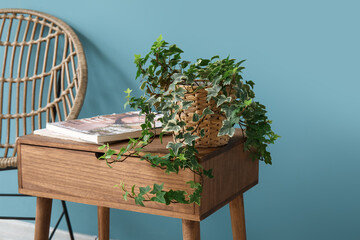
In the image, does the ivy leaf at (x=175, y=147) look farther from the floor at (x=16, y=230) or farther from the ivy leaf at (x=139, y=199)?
the floor at (x=16, y=230)

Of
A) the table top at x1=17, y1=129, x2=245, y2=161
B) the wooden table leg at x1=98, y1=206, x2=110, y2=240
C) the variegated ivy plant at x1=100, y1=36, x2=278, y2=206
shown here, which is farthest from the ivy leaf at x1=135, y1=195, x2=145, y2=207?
the wooden table leg at x1=98, y1=206, x2=110, y2=240

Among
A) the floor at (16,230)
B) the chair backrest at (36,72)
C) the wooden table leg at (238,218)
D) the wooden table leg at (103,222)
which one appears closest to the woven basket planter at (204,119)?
the wooden table leg at (238,218)

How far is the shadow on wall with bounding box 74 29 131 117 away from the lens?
1.75 meters

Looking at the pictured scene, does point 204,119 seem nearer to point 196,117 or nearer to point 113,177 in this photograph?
point 196,117

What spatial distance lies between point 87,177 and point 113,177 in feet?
0.24

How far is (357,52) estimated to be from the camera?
4.47 feet

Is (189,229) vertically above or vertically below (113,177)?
below

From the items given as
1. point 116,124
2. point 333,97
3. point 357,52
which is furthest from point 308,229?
point 116,124

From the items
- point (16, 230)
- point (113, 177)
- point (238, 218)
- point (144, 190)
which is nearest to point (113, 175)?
point (113, 177)

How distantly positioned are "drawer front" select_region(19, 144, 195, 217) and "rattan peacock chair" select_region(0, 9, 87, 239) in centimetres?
40

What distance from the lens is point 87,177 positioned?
46.3 inches

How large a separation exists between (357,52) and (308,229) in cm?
54

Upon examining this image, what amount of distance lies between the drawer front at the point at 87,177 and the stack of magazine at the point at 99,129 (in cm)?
4

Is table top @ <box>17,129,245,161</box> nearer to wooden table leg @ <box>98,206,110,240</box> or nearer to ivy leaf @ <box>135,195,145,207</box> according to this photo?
ivy leaf @ <box>135,195,145,207</box>
